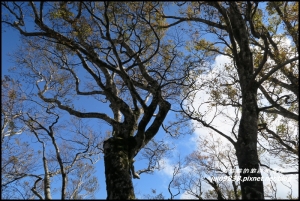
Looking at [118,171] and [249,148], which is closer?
[118,171]

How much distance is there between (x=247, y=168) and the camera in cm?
497

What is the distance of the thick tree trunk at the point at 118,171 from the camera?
4666mm

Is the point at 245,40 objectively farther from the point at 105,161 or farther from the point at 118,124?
the point at 105,161

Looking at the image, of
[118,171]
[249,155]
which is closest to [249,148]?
[249,155]

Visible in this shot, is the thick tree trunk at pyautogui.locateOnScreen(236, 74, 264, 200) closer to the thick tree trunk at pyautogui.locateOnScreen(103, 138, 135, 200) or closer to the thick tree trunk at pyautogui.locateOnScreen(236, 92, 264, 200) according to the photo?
the thick tree trunk at pyautogui.locateOnScreen(236, 92, 264, 200)

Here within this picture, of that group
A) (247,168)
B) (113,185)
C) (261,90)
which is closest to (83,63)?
(113,185)

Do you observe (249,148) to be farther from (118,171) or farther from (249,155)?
(118,171)

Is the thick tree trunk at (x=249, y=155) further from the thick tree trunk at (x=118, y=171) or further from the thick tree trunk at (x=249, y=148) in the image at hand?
the thick tree trunk at (x=118, y=171)

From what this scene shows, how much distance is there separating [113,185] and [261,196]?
9.09 ft

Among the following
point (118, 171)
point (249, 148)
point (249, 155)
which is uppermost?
point (249, 148)

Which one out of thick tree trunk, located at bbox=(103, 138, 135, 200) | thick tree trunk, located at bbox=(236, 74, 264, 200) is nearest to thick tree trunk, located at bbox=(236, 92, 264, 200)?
thick tree trunk, located at bbox=(236, 74, 264, 200)

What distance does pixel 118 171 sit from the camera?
500 centimetres

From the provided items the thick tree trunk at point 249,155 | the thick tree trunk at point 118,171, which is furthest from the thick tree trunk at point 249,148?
the thick tree trunk at point 118,171

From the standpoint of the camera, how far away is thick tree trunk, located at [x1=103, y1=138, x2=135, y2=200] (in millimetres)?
4666
